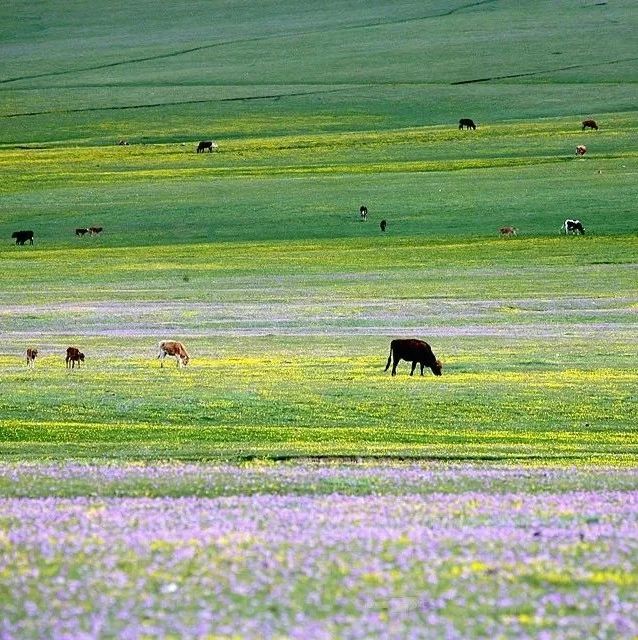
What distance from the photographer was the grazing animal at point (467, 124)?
9444cm

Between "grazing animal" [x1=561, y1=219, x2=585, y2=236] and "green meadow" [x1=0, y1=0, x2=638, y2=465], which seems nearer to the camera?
"green meadow" [x1=0, y1=0, x2=638, y2=465]

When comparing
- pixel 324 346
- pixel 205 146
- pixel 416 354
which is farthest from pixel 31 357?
pixel 205 146

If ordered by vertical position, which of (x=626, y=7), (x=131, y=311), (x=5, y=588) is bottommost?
(x=131, y=311)

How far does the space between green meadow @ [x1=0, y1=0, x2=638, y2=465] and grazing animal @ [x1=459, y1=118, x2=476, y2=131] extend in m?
1.58

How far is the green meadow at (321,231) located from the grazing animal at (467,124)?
5.20 feet

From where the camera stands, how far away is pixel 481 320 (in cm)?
4191

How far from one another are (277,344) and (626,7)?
122 m

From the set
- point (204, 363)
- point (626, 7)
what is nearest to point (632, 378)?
point (204, 363)

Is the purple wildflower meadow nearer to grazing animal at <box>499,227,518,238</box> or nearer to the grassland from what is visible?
the grassland

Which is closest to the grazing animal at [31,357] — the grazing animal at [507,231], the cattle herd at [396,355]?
the cattle herd at [396,355]

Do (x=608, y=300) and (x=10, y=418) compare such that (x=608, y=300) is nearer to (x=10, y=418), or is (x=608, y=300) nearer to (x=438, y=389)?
(x=438, y=389)

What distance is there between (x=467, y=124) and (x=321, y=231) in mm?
30225

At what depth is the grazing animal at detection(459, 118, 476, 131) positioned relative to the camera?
3718 inches

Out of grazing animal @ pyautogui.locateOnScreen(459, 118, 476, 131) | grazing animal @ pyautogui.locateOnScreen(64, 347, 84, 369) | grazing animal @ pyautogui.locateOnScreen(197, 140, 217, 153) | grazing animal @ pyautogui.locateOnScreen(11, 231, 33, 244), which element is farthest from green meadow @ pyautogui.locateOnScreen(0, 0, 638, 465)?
grazing animal @ pyautogui.locateOnScreen(459, 118, 476, 131)
